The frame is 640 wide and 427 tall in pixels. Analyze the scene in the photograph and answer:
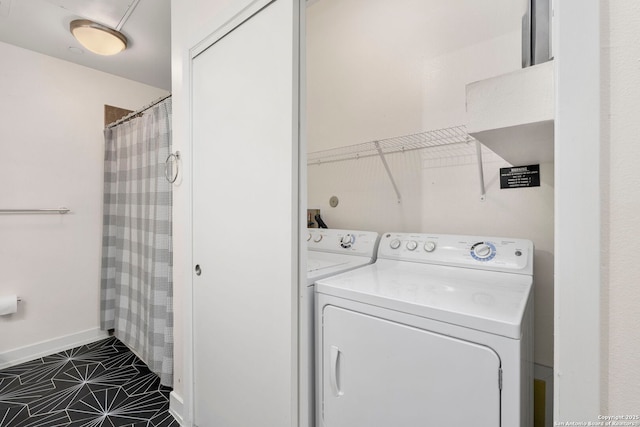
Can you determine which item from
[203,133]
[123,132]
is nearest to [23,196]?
[123,132]

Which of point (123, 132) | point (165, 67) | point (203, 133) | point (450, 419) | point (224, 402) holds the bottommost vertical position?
point (224, 402)

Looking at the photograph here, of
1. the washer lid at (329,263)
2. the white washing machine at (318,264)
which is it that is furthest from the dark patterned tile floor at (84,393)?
the washer lid at (329,263)

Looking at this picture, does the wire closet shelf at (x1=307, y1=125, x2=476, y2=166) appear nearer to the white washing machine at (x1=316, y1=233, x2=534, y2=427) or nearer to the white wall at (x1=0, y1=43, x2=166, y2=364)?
the white washing machine at (x1=316, y1=233, x2=534, y2=427)

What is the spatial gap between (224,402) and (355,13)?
254 centimetres

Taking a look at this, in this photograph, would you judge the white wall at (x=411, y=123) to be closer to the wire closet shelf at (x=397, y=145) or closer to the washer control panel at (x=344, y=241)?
the wire closet shelf at (x=397, y=145)

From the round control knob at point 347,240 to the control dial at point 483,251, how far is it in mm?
660

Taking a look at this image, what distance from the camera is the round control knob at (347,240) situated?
175cm

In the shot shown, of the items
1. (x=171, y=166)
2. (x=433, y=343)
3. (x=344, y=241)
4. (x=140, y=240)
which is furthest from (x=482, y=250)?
(x=140, y=240)

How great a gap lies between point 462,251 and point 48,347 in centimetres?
341

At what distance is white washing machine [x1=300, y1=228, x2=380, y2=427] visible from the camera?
1091 millimetres

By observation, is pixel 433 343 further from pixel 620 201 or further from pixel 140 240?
pixel 140 240

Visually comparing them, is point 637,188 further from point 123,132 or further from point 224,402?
point 123,132

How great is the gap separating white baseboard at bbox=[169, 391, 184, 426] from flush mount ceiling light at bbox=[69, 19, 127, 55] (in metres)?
2.54

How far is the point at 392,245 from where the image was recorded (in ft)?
5.20
